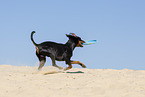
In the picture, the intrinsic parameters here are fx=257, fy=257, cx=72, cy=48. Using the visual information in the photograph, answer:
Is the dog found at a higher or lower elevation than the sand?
higher

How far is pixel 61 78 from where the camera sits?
33.3ft

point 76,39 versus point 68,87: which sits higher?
point 76,39

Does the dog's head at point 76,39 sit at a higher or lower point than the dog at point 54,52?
higher

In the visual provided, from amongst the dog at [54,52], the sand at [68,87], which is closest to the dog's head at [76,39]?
the dog at [54,52]

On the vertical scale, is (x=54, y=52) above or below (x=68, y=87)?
above

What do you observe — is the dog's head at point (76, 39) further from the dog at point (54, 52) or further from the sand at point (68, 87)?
the sand at point (68, 87)

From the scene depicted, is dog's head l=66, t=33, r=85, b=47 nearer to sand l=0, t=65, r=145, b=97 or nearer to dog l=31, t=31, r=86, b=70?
dog l=31, t=31, r=86, b=70

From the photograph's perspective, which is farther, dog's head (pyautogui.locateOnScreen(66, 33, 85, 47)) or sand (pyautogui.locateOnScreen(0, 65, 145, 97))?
dog's head (pyautogui.locateOnScreen(66, 33, 85, 47))

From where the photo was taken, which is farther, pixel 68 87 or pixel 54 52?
pixel 54 52

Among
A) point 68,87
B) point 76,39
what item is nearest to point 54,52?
point 76,39

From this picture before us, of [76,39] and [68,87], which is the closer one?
[68,87]

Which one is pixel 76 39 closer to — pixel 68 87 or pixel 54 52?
pixel 54 52

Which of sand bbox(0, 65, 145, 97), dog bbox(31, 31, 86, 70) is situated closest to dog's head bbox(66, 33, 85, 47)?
dog bbox(31, 31, 86, 70)

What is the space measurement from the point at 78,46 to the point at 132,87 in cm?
442
